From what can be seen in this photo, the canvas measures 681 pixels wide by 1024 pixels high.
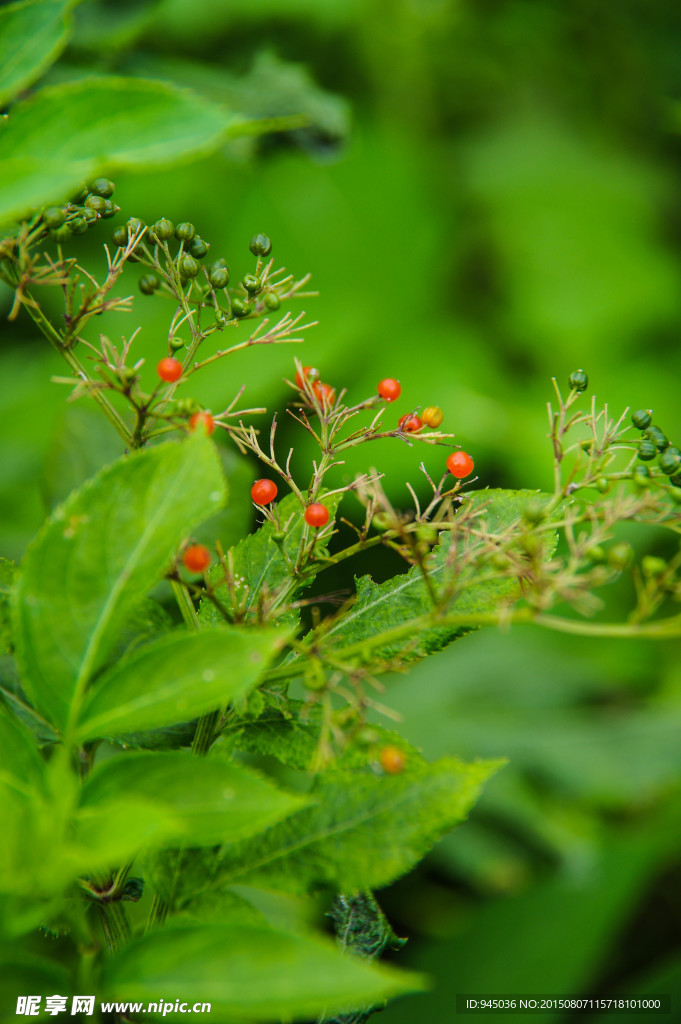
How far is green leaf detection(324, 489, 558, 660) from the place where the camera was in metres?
0.49

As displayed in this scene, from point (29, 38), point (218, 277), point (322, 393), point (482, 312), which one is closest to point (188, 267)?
point (218, 277)

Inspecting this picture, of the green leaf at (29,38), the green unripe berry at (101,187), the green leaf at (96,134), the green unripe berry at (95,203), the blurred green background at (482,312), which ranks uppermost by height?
the green leaf at (29,38)

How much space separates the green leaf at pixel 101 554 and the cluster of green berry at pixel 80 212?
173 mm

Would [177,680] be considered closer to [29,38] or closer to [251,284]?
[251,284]

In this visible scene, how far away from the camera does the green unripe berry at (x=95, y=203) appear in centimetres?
51

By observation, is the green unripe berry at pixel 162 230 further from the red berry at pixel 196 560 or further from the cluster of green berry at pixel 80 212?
the red berry at pixel 196 560

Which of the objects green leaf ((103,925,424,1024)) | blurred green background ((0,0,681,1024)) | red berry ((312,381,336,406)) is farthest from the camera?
blurred green background ((0,0,681,1024))

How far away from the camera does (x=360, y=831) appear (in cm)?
45

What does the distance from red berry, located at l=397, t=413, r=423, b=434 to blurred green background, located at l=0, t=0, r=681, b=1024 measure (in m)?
0.22

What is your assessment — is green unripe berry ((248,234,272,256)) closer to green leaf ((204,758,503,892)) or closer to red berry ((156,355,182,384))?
red berry ((156,355,182,384))

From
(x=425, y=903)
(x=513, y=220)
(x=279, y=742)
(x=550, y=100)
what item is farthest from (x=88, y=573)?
(x=550, y=100)

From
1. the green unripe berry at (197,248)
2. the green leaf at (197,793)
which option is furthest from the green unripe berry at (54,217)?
the green leaf at (197,793)

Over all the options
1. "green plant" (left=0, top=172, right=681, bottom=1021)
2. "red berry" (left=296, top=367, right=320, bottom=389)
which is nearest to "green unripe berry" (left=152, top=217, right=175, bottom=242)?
"green plant" (left=0, top=172, right=681, bottom=1021)

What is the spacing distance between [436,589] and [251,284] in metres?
0.24
